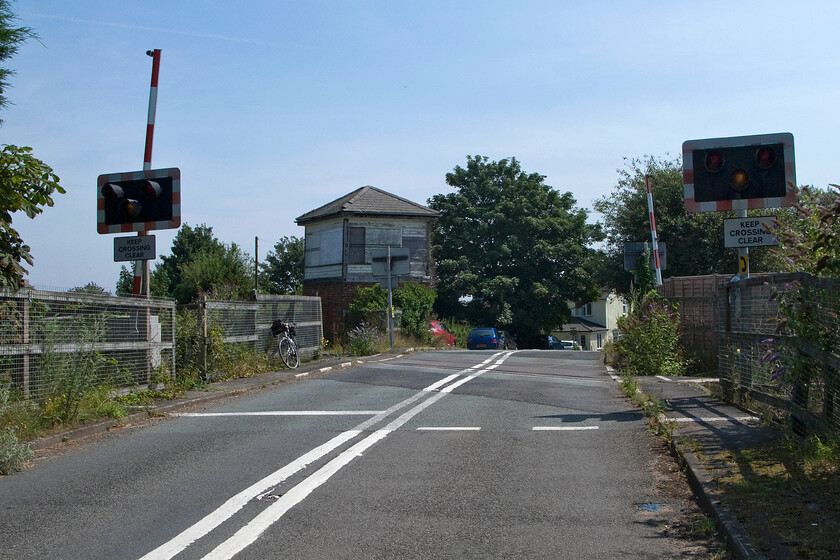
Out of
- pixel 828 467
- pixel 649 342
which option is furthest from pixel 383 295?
pixel 828 467

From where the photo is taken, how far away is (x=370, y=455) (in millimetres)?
7512

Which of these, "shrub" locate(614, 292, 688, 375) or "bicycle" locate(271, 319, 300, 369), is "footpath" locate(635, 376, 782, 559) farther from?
"bicycle" locate(271, 319, 300, 369)

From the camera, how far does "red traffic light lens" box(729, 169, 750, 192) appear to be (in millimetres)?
10523

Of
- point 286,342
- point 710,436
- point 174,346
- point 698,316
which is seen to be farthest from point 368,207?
point 710,436

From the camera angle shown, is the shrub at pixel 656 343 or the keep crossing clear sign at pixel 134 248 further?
the shrub at pixel 656 343

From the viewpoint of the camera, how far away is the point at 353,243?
38219 mm

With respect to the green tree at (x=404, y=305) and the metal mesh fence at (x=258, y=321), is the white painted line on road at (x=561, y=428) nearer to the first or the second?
the metal mesh fence at (x=258, y=321)

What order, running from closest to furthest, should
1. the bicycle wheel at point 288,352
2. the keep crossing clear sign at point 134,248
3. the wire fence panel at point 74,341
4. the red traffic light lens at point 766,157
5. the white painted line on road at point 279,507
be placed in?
1. the white painted line on road at point 279,507
2. the wire fence panel at point 74,341
3. the red traffic light lens at point 766,157
4. the keep crossing clear sign at point 134,248
5. the bicycle wheel at point 288,352

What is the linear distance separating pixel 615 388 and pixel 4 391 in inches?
373

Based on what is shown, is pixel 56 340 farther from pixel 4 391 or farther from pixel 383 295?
pixel 383 295

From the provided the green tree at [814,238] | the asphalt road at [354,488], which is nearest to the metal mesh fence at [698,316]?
the asphalt road at [354,488]

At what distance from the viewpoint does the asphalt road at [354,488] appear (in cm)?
482

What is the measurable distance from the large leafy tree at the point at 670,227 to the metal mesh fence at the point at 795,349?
23.0 metres

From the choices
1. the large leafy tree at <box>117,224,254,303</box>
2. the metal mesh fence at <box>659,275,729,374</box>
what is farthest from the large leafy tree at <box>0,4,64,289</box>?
the large leafy tree at <box>117,224,254,303</box>
